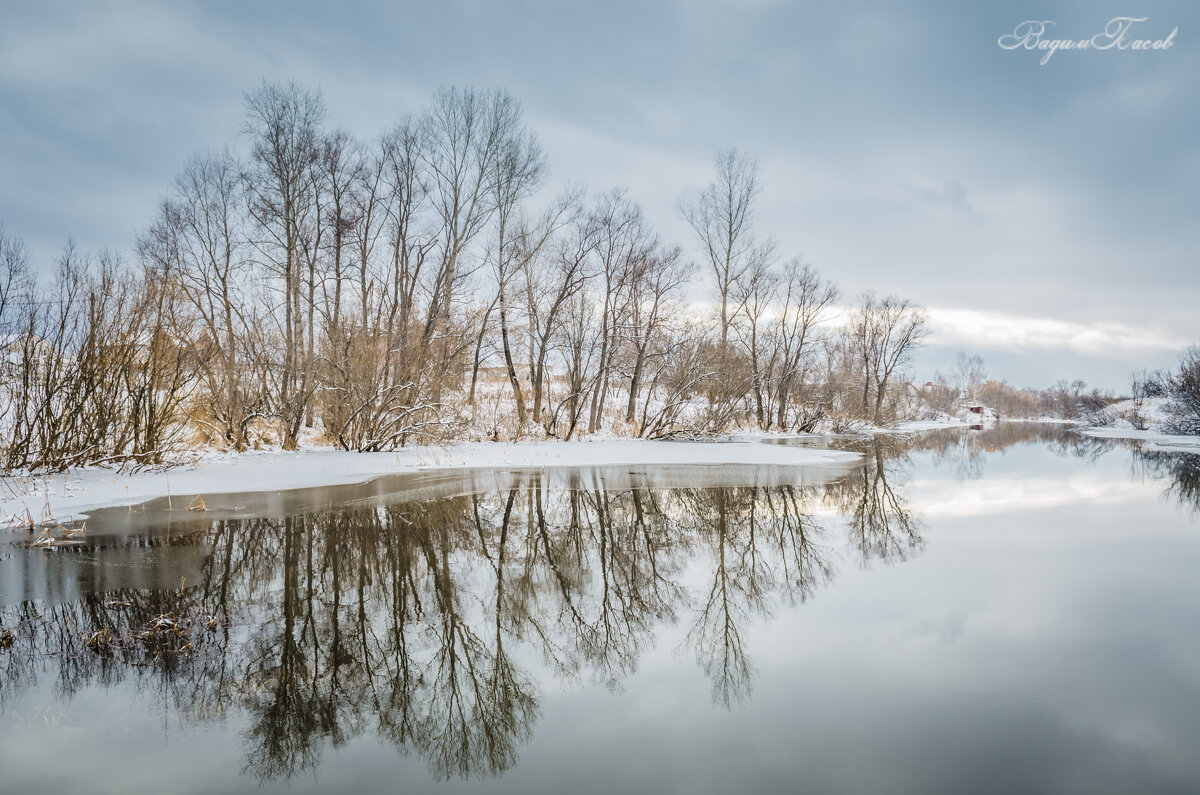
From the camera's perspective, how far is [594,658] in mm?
4422

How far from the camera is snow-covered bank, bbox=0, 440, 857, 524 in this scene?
9.52 metres

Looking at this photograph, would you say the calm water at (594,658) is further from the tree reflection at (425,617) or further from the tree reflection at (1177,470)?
the tree reflection at (1177,470)

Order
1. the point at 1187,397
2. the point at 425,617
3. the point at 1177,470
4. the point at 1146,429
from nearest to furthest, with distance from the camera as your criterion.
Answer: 1. the point at 425,617
2. the point at 1177,470
3. the point at 1187,397
4. the point at 1146,429

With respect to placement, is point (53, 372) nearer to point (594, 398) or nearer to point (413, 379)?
point (413, 379)

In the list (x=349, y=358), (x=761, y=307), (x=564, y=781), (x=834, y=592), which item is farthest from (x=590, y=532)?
(x=761, y=307)

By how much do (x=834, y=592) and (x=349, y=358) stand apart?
563 inches

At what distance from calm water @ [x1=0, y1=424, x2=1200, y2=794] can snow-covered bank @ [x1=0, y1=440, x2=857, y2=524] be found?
6.23 ft

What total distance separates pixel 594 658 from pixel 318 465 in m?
11.5

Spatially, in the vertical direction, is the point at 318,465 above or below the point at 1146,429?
above

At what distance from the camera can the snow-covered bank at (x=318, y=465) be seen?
31.2 feet

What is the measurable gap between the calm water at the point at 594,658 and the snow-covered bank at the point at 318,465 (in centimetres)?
190

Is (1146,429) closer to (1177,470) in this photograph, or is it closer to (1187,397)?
(1187,397)

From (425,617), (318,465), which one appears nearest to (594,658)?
(425,617)

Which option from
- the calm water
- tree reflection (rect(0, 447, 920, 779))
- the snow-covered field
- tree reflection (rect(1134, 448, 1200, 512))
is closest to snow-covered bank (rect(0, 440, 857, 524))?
the calm water
